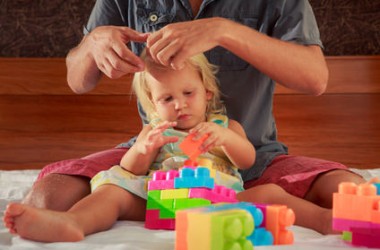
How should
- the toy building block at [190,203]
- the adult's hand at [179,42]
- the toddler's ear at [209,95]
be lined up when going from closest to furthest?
the toy building block at [190,203] → the adult's hand at [179,42] → the toddler's ear at [209,95]

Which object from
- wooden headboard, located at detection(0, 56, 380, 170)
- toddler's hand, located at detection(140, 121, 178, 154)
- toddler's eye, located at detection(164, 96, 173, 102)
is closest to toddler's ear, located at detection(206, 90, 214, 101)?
toddler's eye, located at detection(164, 96, 173, 102)

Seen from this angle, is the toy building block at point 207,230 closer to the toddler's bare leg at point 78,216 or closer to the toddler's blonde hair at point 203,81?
the toddler's bare leg at point 78,216

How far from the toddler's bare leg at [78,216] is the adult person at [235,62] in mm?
118

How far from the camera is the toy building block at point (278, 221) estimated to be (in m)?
1.11

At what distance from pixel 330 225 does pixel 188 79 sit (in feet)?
1.40

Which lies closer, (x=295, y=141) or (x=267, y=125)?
(x=267, y=125)

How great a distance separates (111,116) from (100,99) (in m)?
0.07

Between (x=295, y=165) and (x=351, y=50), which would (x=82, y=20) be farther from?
(x=295, y=165)

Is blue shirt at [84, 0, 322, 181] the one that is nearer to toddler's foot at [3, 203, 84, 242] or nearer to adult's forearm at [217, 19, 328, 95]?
adult's forearm at [217, 19, 328, 95]

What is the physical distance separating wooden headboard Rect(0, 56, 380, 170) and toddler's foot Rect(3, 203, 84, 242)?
1.45 metres

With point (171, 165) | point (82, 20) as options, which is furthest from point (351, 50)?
point (171, 165)

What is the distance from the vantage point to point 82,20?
2.64m

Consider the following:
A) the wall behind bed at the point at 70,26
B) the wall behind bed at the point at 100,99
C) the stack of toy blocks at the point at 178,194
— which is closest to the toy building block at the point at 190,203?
the stack of toy blocks at the point at 178,194

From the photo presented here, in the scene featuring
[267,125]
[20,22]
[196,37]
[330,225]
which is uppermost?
[20,22]
